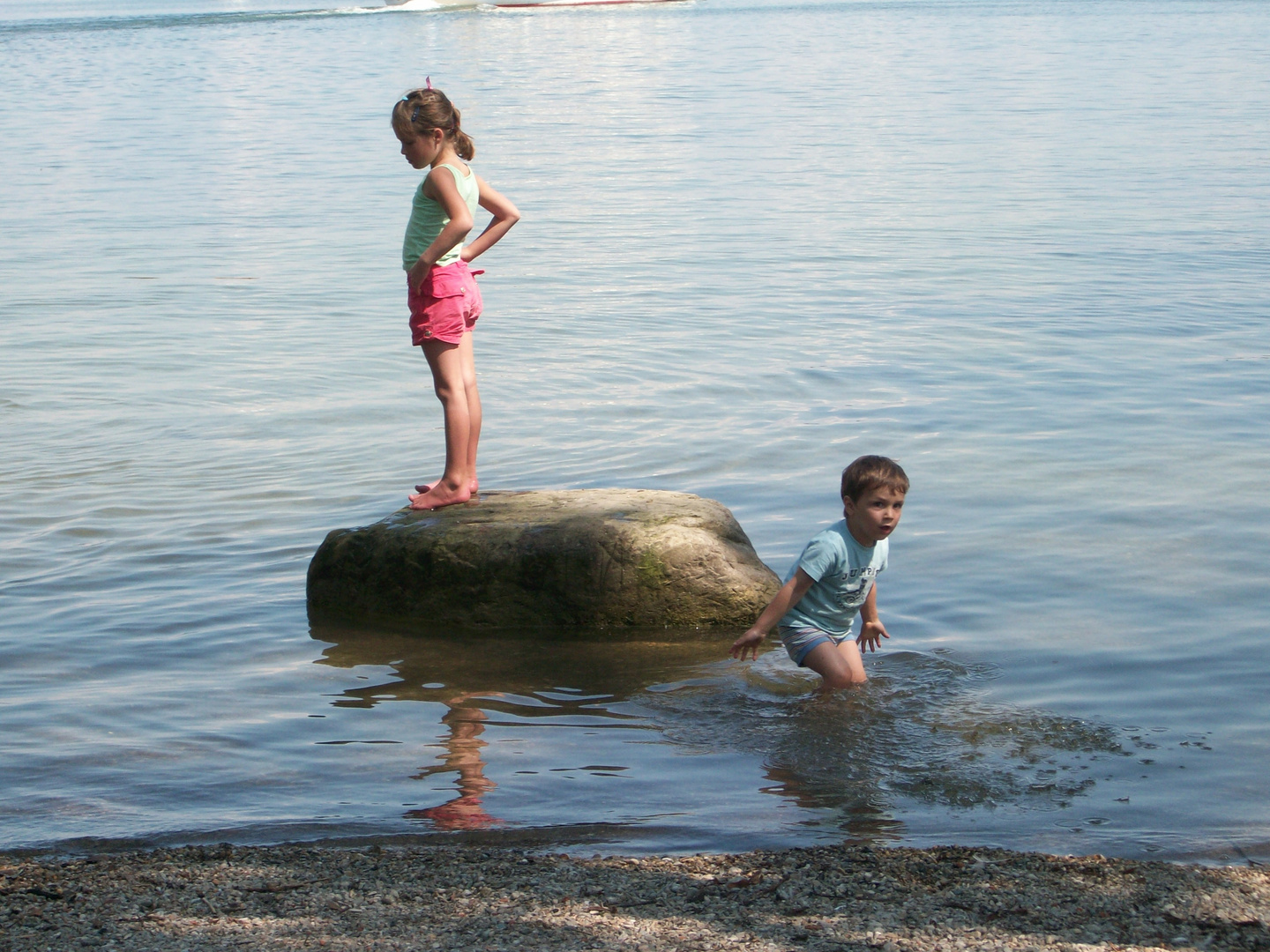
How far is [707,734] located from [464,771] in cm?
91

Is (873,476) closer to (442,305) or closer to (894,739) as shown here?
(894,739)

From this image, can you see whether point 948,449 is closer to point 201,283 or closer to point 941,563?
point 941,563

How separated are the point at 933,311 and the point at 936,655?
24.5 ft

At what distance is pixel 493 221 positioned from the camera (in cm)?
641

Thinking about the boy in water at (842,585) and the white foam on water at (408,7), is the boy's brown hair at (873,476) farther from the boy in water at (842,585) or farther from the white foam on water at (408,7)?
the white foam on water at (408,7)

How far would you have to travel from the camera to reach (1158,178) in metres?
19.9

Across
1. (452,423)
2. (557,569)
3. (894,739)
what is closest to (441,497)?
(452,423)

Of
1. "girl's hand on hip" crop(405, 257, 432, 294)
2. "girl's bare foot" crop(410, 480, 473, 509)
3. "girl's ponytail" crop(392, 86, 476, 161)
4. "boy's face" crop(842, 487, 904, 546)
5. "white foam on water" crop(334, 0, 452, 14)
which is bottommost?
"girl's bare foot" crop(410, 480, 473, 509)

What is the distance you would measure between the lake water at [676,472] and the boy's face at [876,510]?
719mm

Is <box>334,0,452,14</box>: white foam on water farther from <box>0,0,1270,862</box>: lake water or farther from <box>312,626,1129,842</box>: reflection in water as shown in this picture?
<box>312,626,1129,842</box>: reflection in water

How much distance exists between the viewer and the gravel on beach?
3387 millimetres

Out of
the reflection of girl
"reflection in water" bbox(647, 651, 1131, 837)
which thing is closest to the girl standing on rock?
the reflection of girl

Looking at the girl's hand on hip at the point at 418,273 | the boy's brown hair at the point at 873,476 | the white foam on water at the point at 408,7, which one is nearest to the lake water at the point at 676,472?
the boy's brown hair at the point at 873,476

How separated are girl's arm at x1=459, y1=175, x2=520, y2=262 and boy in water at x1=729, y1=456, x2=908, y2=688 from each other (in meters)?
2.29
